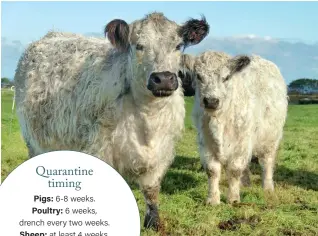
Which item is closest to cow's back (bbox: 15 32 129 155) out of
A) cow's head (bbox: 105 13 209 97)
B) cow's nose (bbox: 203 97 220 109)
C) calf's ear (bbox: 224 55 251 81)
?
cow's head (bbox: 105 13 209 97)

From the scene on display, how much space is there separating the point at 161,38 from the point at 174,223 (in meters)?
2.36

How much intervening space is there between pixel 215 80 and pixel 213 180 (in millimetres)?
1527

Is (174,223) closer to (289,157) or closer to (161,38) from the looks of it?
(161,38)

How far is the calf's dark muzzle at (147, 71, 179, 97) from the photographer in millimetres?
5566

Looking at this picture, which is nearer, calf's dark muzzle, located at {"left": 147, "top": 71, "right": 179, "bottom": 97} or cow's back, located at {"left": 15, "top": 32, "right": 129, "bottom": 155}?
calf's dark muzzle, located at {"left": 147, "top": 71, "right": 179, "bottom": 97}

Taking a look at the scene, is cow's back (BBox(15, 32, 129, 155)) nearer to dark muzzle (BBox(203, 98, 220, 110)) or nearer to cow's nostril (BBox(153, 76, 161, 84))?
cow's nostril (BBox(153, 76, 161, 84))

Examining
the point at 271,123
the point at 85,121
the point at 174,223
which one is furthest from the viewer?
the point at 271,123

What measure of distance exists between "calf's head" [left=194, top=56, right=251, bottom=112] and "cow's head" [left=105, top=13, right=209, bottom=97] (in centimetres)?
155

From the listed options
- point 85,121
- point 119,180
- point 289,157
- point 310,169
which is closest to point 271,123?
point 310,169

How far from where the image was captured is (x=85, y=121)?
6.40 m

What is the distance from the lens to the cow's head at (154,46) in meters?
5.65

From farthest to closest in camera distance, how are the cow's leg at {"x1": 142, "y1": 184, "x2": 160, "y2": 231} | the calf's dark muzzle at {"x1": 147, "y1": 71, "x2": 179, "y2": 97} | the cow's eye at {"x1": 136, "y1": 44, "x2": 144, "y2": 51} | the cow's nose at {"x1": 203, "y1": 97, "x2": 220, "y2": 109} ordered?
the cow's nose at {"x1": 203, "y1": 97, "x2": 220, "y2": 109}, the cow's leg at {"x1": 142, "y1": 184, "x2": 160, "y2": 231}, the cow's eye at {"x1": 136, "y1": 44, "x2": 144, "y2": 51}, the calf's dark muzzle at {"x1": 147, "y1": 71, "x2": 179, "y2": 97}

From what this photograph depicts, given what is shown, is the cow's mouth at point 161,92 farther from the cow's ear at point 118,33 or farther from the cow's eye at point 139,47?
the cow's ear at point 118,33

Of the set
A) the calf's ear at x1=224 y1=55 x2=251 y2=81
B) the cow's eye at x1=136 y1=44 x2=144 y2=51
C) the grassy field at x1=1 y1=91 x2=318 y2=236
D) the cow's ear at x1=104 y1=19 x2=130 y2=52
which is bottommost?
the grassy field at x1=1 y1=91 x2=318 y2=236
